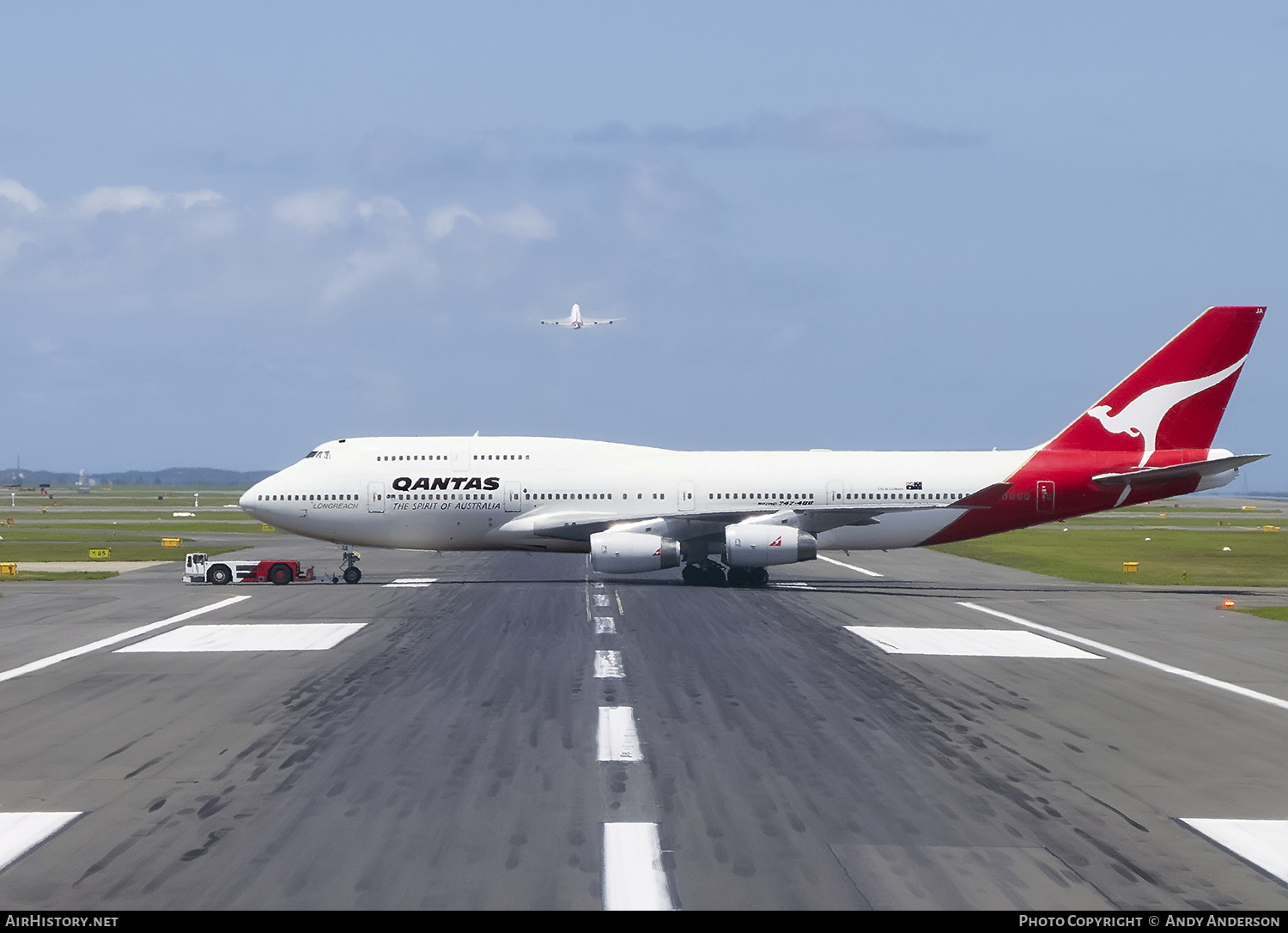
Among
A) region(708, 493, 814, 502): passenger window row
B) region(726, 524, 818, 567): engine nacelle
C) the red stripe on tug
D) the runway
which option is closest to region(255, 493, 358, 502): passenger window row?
the runway

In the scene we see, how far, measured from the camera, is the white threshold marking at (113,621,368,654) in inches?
1083

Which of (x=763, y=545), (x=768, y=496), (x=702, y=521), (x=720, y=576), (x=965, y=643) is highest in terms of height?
(x=768, y=496)

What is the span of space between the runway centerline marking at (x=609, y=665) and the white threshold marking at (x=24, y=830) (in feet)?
38.4

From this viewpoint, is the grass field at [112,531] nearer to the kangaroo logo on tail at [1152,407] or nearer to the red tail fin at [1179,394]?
the red tail fin at [1179,394]

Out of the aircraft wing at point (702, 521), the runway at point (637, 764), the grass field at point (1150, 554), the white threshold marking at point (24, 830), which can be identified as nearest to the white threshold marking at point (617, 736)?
the runway at point (637, 764)

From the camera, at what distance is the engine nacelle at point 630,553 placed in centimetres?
4275

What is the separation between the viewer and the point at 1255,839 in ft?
41.6

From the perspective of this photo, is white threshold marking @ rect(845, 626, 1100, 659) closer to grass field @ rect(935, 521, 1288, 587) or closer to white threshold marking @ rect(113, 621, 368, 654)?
white threshold marking @ rect(113, 621, 368, 654)

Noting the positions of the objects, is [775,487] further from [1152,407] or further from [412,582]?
[412,582]

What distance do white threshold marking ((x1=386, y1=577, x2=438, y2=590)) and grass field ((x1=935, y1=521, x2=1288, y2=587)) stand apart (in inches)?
1091

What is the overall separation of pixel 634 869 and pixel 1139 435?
3899 centimetres

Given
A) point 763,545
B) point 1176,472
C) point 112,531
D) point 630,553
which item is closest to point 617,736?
point 630,553

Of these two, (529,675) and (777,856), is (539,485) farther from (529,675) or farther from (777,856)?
(777,856)
